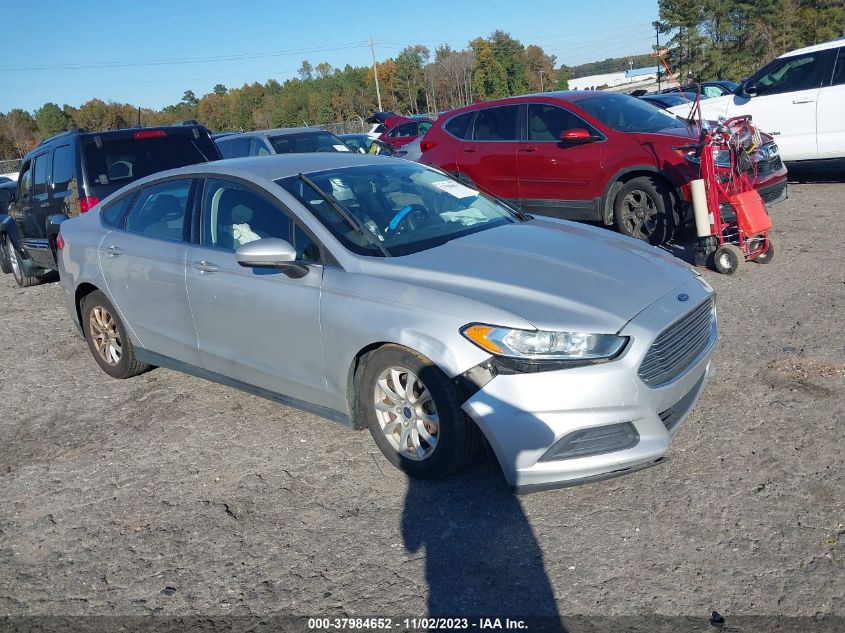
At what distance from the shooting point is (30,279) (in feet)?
34.0

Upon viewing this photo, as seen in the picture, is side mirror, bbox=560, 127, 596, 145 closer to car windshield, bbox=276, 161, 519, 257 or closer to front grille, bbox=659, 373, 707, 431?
car windshield, bbox=276, 161, 519, 257

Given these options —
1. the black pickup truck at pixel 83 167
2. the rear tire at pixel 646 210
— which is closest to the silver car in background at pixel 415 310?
the black pickup truck at pixel 83 167

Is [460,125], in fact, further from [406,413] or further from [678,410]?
[678,410]

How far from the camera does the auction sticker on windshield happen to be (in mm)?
4942

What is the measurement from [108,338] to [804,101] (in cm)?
953

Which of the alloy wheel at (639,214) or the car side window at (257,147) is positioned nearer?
the alloy wheel at (639,214)

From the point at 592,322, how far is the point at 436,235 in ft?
4.15

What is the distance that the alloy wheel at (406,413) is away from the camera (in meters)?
3.69

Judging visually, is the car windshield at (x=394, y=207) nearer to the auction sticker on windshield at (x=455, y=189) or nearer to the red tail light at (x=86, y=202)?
the auction sticker on windshield at (x=455, y=189)

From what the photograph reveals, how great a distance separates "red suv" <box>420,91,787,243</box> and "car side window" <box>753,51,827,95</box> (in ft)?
9.40

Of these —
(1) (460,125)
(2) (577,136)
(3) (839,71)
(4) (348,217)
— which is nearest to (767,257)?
(2) (577,136)

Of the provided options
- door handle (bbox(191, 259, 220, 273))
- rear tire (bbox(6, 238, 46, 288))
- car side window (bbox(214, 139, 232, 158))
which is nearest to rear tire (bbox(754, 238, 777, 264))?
door handle (bbox(191, 259, 220, 273))

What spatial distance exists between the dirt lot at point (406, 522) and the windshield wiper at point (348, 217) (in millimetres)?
1180

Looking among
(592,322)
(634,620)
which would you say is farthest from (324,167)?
(634,620)
